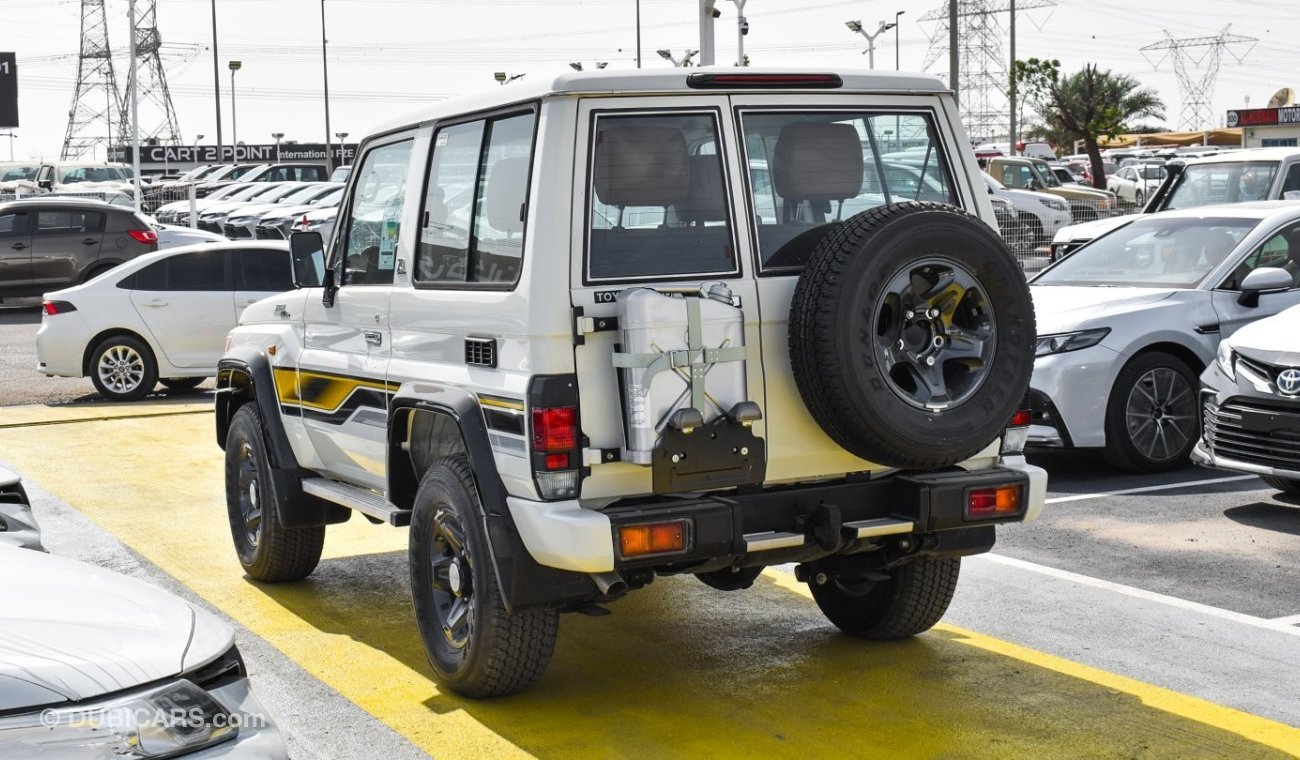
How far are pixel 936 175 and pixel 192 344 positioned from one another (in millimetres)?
11117

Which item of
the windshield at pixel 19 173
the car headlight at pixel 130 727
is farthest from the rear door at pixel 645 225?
the windshield at pixel 19 173

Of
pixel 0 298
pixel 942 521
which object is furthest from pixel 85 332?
pixel 942 521

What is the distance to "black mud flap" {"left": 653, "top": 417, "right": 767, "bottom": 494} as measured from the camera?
4984 millimetres

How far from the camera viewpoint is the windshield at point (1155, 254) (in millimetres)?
10445

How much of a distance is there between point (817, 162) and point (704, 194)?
46cm

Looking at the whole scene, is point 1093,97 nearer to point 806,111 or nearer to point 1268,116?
point 1268,116

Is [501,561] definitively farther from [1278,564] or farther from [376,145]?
[1278,564]

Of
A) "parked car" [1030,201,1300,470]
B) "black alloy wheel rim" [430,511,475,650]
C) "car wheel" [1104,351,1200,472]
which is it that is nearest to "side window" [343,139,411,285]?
"black alloy wheel rim" [430,511,475,650]

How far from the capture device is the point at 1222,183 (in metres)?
16.6

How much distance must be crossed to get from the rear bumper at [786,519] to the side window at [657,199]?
771 mm

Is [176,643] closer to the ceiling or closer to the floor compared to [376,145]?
closer to the floor

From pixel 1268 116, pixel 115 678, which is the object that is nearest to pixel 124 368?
pixel 115 678

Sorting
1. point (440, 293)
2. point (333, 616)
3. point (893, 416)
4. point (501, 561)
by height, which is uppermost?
point (440, 293)

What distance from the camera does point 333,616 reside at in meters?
6.96
